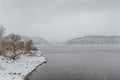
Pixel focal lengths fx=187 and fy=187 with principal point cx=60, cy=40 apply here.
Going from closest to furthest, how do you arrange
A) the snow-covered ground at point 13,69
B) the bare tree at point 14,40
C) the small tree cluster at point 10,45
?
the snow-covered ground at point 13,69 → the small tree cluster at point 10,45 → the bare tree at point 14,40

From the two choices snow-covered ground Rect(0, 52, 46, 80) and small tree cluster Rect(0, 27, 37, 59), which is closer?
snow-covered ground Rect(0, 52, 46, 80)

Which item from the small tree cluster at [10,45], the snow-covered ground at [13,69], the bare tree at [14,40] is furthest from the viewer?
the bare tree at [14,40]

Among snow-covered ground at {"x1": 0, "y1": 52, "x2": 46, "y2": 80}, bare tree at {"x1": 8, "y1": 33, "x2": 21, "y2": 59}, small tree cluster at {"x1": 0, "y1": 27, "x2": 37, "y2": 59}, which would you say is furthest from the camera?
bare tree at {"x1": 8, "y1": 33, "x2": 21, "y2": 59}

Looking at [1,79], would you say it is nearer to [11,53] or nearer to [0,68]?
[0,68]

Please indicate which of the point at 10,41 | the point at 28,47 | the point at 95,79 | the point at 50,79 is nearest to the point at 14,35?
the point at 10,41

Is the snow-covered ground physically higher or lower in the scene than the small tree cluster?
lower

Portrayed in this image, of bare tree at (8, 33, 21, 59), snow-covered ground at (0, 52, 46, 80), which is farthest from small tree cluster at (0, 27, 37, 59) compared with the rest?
snow-covered ground at (0, 52, 46, 80)

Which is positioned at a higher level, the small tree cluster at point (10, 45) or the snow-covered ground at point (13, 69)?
the small tree cluster at point (10, 45)

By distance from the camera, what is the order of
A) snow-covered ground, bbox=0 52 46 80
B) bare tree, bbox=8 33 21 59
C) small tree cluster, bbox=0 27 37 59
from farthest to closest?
bare tree, bbox=8 33 21 59, small tree cluster, bbox=0 27 37 59, snow-covered ground, bbox=0 52 46 80

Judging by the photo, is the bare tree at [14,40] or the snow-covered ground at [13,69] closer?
the snow-covered ground at [13,69]

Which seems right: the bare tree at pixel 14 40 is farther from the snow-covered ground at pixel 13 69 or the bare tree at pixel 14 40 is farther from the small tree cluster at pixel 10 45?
the snow-covered ground at pixel 13 69

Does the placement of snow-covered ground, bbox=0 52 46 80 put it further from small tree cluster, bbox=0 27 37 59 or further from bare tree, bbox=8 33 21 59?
bare tree, bbox=8 33 21 59

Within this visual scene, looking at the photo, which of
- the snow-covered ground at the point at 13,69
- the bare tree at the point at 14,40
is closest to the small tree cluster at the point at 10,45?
the bare tree at the point at 14,40

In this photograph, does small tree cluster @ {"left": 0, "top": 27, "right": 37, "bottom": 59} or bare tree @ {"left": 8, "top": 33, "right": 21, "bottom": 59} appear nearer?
small tree cluster @ {"left": 0, "top": 27, "right": 37, "bottom": 59}
